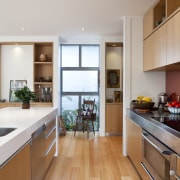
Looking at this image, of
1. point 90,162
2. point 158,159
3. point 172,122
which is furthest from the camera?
point 90,162

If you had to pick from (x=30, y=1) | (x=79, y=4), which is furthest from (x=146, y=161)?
(x=30, y=1)

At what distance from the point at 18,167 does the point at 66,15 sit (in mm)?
2983

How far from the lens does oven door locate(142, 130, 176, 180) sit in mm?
1857

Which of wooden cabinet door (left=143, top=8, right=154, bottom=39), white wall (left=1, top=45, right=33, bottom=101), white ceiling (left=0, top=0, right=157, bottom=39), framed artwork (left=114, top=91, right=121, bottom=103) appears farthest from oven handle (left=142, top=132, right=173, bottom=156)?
white wall (left=1, top=45, right=33, bottom=101)

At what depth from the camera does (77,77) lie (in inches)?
252

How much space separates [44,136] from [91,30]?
3057mm

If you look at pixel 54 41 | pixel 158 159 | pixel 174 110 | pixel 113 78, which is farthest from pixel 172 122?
pixel 54 41

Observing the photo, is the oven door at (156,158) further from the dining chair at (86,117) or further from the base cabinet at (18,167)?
the dining chair at (86,117)

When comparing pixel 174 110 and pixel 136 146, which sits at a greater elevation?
pixel 174 110

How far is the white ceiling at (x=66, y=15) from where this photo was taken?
343 cm

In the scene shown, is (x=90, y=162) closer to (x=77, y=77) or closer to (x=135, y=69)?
(x=135, y=69)

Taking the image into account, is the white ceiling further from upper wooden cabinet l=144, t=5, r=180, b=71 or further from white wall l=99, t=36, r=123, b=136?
upper wooden cabinet l=144, t=5, r=180, b=71

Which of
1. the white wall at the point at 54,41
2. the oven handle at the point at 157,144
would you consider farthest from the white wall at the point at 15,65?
the oven handle at the point at 157,144

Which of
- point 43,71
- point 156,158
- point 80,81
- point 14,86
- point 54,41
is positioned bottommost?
point 156,158
